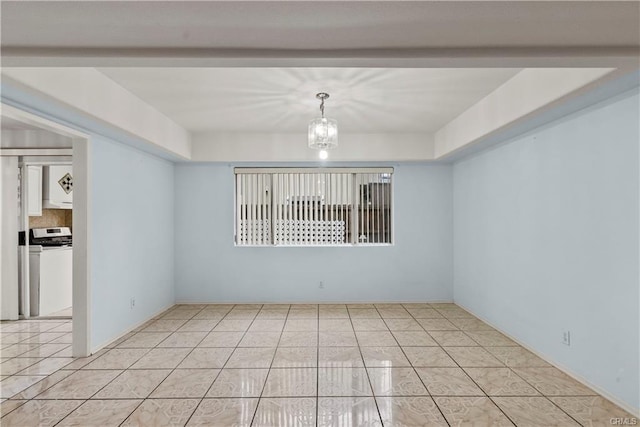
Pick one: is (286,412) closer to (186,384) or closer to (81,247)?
(186,384)

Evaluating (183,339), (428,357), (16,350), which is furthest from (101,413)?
(428,357)

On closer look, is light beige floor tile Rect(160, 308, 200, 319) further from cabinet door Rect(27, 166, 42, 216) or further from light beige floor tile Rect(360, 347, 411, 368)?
light beige floor tile Rect(360, 347, 411, 368)

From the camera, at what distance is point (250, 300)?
5.59 meters

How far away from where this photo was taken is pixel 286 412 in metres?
2.47

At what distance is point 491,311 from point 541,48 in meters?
3.40

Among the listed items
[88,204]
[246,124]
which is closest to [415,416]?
[88,204]

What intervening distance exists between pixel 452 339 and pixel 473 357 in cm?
→ 50

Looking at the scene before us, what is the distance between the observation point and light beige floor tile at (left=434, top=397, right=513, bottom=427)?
234cm

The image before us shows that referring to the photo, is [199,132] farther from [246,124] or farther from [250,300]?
[250,300]

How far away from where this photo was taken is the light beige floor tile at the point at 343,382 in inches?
108

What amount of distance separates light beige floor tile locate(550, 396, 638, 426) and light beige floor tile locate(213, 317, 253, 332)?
3213 mm

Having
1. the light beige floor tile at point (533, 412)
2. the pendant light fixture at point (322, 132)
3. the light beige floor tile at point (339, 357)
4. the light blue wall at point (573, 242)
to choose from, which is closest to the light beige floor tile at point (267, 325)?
the light beige floor tile at point (339, 357)

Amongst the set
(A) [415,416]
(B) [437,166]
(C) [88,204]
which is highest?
(B) [437,166]

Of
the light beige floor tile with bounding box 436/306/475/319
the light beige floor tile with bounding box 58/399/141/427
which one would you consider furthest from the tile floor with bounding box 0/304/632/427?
the light beige floor tile with bounding box 436/306/475/319
